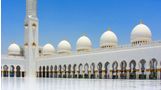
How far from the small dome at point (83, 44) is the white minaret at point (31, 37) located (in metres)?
4.99

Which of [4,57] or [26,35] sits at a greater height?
[26,35]

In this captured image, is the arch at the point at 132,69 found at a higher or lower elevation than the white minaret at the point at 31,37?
lower

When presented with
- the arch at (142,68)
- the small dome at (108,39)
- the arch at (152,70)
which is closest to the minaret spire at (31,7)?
the small dome at (108,39)

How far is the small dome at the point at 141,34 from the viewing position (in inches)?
883

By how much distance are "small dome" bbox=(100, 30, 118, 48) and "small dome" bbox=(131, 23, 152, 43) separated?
2.85 m

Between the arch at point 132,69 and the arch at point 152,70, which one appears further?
the arch at point 132,69

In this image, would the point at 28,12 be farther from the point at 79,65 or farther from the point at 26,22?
the point at 79,65

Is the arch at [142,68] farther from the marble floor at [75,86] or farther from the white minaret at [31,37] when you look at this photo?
the white minaret at [31,37]

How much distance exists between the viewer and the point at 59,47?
3173 centimetres

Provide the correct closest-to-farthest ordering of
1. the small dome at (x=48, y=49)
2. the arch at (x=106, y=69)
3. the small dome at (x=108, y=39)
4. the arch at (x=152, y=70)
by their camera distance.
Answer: the arch at (x=152, y=70) → the arch at (x=106, y=69) → the small dome at (x=108, y=39) → the small dome at (x=48, y=49)

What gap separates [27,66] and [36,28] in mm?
4247

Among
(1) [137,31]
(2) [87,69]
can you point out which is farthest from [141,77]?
(2) [87,69]

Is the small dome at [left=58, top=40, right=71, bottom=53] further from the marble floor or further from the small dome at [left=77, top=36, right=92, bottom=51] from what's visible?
the marble floor

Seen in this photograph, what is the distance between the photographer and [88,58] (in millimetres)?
24391
